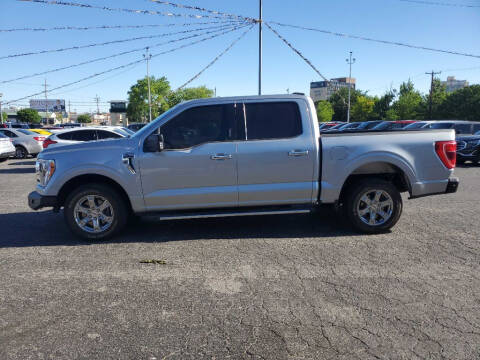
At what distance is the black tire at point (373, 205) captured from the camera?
16.6 feet

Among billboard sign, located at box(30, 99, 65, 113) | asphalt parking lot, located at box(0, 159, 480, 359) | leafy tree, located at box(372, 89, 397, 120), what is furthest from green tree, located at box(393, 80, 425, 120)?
billboard sign, located at box(30, 99, 65, 113)

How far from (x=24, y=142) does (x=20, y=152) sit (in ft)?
2.04

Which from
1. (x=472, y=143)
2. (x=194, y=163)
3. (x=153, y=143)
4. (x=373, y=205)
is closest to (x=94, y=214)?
(x=153, y=143)

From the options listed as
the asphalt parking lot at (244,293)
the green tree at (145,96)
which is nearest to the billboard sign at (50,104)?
the green tree at (145,96)

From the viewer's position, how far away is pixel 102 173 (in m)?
4.82

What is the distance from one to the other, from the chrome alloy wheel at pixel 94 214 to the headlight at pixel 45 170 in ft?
1.90

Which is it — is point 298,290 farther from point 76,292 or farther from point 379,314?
point 76,292

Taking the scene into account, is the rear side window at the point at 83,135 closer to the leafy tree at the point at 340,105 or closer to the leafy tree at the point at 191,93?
the leafy tree at the point at 340,105

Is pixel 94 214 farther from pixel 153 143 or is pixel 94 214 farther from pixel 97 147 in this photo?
pixel 153 143

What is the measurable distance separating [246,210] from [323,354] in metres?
2.70

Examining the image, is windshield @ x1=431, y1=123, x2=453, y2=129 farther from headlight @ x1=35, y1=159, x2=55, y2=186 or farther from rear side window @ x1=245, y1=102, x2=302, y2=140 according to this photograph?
headlight @ x1=35, y1=159, x2=55, y2=186

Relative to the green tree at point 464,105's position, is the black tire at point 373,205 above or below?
below

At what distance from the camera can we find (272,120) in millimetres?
5000

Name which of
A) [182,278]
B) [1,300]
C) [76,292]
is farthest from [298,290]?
[1,300]
